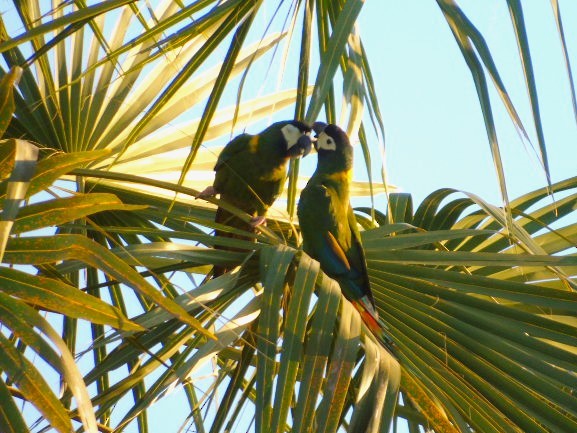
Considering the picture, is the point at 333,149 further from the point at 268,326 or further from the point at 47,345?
the point at 47,345

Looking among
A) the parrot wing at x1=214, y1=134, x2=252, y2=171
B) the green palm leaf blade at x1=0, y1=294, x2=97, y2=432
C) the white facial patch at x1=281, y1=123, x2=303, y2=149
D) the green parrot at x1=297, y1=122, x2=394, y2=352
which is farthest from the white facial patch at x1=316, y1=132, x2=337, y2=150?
the green palm leaf blade at x1=0, y1=294, x2=97, y2=432

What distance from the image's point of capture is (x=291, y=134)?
3.03 metres

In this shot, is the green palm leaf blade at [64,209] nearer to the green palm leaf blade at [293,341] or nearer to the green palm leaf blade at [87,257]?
the green palm leaf blade at [87,257]

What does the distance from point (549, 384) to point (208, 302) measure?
2.23ft

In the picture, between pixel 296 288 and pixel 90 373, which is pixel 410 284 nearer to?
pixel 296 288

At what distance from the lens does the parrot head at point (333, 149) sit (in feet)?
9.65

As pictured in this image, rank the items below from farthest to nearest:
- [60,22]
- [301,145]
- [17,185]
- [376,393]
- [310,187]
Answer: [301,145] → [310,187] → [60,22] → [376,393] → [17,185]

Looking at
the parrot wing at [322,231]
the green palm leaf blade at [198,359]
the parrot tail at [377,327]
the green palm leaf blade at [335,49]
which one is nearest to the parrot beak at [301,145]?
the parrot wing at [322,231]

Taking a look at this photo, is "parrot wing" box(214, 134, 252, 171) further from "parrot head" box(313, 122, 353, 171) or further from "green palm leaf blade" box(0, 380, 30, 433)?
"green palm leaf blade" box(0, 380, 30, 433)

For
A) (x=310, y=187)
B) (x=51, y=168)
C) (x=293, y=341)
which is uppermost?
(x=310, y=187)

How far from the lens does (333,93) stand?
8.19 ft

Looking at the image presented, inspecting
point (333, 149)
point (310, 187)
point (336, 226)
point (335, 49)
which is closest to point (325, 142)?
point (333, 149)

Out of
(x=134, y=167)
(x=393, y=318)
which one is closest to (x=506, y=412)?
(x=393, y=318)

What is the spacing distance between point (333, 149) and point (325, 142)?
7 centimetres
